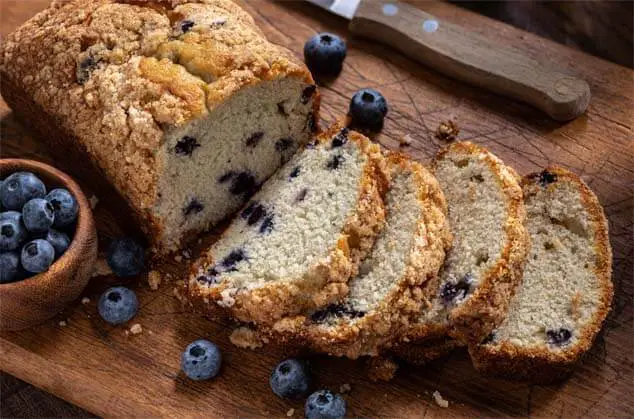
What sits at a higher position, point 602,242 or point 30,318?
point 602,242

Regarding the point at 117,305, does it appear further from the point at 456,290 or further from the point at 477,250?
the point at 477,250

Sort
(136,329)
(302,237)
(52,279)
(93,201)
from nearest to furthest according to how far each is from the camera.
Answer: (52,279)
(302,237)
(136,329)
(93,201)

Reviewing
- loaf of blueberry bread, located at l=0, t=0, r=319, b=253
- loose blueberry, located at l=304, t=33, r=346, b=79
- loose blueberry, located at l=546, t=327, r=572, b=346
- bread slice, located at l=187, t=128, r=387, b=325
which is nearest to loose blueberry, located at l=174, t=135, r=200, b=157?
loaf of blueberry bread, located at l=0, t=0, r=319, b=253

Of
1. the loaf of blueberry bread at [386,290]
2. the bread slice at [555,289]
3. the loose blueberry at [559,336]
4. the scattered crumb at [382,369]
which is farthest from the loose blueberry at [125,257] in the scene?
the loose blueberry at [559,336]

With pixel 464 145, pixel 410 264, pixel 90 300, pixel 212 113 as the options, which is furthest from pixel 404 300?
pixel 90 300

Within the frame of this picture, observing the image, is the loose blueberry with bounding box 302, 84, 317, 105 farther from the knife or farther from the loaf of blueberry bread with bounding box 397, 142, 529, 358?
the knife

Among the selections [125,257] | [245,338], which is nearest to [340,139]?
[245,338]

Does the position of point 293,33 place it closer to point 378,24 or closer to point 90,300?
point 378,24
